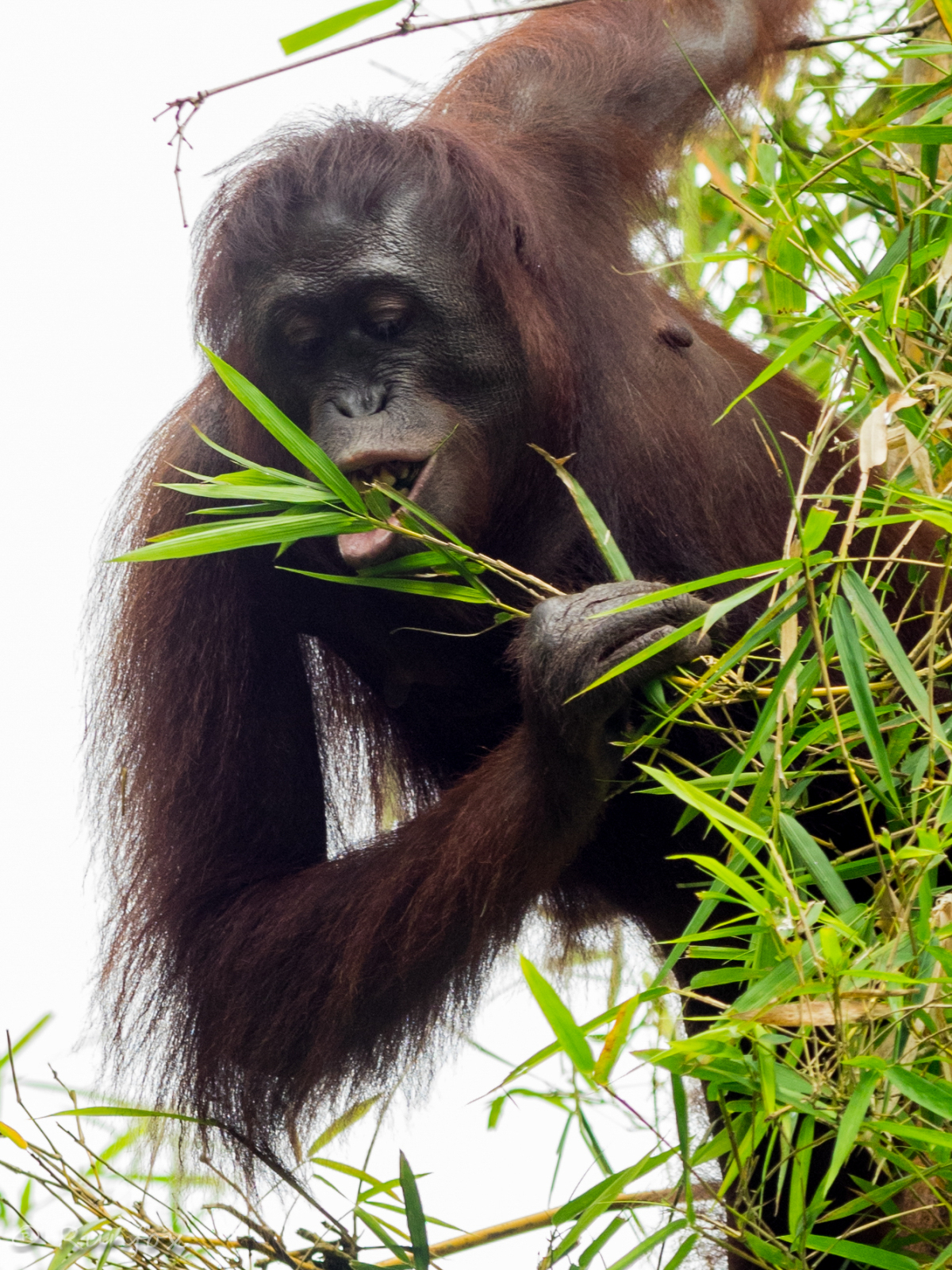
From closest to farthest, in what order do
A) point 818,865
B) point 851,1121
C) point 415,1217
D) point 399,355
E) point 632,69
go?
point 851,1121, point 818,865, point 415,1217, point 399,355, point 632,69

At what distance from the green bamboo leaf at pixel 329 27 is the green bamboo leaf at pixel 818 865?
1122 mm

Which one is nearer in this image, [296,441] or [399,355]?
[296,441]

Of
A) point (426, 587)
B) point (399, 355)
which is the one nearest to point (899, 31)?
point (399, 355)

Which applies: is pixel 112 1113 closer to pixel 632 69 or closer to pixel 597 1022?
pixel 597 1022

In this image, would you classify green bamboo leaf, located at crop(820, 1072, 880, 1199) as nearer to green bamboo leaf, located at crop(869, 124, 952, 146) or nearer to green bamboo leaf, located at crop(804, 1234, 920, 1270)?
green bamboo leaf, located at crop(804, 1234, 920, 1270)

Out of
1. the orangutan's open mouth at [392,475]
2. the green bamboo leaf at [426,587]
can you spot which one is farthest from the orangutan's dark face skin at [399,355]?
the green bamboo leaf at [426,587]

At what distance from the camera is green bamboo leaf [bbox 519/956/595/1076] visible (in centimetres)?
158

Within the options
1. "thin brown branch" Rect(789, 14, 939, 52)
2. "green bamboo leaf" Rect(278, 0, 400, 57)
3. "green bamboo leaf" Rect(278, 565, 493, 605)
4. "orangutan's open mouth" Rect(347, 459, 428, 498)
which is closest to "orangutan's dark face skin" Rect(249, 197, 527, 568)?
"orangutan's open mouth" Rect(347, 459, 428, 498)

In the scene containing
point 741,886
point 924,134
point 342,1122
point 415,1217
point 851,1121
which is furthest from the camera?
point 342,1122

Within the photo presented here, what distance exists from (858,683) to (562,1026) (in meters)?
0.50

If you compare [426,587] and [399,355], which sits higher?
[399,355]

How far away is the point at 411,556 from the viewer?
210cm

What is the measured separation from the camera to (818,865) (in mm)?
1659

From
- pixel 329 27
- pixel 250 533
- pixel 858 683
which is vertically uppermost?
pixel 329 27
